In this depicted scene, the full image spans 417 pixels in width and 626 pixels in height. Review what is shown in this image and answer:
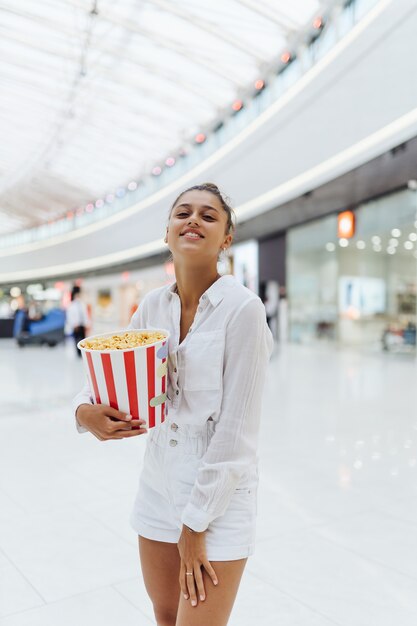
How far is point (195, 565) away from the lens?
1.40 m

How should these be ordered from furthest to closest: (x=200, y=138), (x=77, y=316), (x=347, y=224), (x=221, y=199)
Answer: (x=200, y=138), (x=347, y=224), (x=77, y=316), (x=221, y=199)

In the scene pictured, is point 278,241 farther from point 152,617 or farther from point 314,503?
point 152,617

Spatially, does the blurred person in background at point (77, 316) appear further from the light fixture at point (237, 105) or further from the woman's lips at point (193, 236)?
the woman's lips at point (193, 236)

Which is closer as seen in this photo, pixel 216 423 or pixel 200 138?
pixel 216 423

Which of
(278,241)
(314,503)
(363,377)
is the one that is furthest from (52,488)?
(278,241)

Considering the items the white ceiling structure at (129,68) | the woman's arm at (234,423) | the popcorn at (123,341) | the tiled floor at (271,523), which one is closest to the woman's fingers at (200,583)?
the woman's arm at (234,423)

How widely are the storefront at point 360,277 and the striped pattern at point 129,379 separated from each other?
14079mm

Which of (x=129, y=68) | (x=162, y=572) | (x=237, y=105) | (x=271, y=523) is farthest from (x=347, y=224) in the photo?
(x=162, y=572)

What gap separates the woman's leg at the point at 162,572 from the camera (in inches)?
64.2

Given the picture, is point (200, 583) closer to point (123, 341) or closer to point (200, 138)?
point (123, 341)

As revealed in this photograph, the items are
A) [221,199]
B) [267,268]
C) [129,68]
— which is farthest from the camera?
[267,268]

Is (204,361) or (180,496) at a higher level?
(204,361)

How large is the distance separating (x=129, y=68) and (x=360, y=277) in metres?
9.44

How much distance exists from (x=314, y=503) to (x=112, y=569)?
5.07 ft
